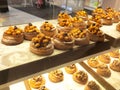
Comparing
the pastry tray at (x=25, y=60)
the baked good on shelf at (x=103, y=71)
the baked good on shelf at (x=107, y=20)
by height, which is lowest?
the baked good on shelf at (x=103, y=71)

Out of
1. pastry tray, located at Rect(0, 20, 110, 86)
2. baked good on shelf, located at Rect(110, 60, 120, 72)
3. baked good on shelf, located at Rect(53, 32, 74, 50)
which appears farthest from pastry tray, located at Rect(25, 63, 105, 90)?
baked good on shelf, located at Rect(53, 32, 74, 50)

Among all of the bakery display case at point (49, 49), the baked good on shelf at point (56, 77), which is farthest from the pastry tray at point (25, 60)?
the baked good on shelf at point (56, 77)

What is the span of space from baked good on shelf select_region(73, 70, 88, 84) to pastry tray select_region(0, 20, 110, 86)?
0.50 meters

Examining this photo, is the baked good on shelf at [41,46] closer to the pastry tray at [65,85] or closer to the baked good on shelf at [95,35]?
the baked good on shelf at [95,35]

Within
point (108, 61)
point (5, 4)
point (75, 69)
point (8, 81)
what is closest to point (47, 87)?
point (75, 69)

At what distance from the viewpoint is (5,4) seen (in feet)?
13.5

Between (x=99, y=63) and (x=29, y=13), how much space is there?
3.11 metres

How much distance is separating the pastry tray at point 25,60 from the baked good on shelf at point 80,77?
50 cm

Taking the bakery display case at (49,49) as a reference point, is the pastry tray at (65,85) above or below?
below

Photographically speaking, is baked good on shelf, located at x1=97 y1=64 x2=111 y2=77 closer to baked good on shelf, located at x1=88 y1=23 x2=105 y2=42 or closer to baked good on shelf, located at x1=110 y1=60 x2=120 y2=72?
baked good on shelf, located at x1=110 y1=60 x2=120 y2=72

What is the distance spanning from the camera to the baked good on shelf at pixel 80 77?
5.11 feet

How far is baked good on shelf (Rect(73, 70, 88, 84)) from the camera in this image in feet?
5.11

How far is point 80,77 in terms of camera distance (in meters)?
1.55

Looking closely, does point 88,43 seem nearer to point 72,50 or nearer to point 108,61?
point 72,50
